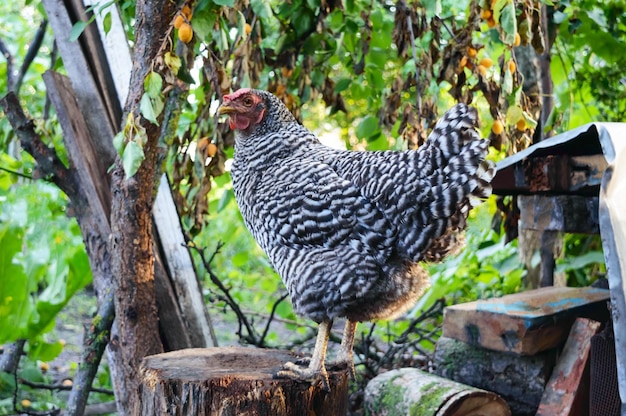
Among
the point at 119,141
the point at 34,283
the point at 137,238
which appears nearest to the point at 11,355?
the point at 34,283

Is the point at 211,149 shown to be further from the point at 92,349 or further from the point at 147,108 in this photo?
the point at 92,349

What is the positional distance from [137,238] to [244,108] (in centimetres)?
71

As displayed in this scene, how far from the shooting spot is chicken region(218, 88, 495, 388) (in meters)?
2.22

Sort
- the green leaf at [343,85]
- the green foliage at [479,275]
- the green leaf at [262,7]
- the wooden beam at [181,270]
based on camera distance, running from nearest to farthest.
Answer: the green leaf at [262,7]
the wooden beam at [181,270]
the green leaf at [343,85]
the green foliage at [479,275]

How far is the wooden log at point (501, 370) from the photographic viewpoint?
288cm

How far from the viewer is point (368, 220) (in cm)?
228

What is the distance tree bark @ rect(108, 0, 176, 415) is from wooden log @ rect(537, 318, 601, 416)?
171 centimetres

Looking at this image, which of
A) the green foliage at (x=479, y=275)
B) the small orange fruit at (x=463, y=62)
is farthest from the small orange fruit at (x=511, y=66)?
the green foliage at (x=479, y=275)

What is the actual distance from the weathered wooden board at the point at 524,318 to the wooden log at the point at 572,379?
8cm

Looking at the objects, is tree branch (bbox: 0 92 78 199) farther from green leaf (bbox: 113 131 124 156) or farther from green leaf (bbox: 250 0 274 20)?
green leaf (bbox: 250 0 274 20)

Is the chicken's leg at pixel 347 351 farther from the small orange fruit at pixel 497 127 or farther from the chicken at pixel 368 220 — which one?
the small orange fruit at pixel 497 127

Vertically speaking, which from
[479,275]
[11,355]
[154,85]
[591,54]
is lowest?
[11,355]

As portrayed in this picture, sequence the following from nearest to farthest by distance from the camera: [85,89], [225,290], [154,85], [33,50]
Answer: [154,85] → [85,89] → [225,290] → [33,50]

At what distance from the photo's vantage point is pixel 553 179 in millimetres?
2605
